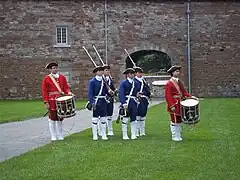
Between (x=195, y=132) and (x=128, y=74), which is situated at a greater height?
(x=128, y=74)

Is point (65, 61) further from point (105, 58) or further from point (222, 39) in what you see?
point (222, 39)

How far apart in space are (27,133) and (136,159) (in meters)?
6.09

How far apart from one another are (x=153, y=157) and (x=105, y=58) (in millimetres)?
25571

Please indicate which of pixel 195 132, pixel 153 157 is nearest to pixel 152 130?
pixel 195 132

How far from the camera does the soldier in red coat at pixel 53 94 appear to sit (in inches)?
537

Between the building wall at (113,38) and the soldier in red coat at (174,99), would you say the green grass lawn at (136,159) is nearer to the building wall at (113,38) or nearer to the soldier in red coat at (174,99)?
the soldier in red coat at (174,99)

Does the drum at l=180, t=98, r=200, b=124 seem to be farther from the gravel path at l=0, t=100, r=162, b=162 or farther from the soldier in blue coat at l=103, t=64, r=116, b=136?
the gravel path at l=0, t=100, r=162, b=162

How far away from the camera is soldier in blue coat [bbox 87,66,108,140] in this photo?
1376 centimetres

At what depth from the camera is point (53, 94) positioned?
45.1 feet

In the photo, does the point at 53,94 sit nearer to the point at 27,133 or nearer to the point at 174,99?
the point at 27,133

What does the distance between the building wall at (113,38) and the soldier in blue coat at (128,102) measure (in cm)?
2137

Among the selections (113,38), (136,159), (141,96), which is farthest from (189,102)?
(113,38)

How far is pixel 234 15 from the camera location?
118ft

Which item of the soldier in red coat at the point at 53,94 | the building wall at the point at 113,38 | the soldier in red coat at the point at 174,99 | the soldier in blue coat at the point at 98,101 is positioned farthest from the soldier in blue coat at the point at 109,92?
the building wall at the point at 113,38
